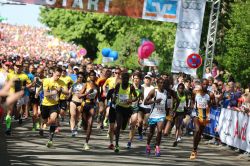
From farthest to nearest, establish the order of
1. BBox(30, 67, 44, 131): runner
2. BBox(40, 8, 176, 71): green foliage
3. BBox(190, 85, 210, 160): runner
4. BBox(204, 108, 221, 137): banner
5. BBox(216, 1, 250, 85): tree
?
BBox(40, 8, 176, 71): green foliage < BBox(216, 1, 250, 85): tree < BBox(204, 108, 221, 137): banner < BBox(30, 67, 44, 131): runner < BBox(190, 85, 210, 160): runner

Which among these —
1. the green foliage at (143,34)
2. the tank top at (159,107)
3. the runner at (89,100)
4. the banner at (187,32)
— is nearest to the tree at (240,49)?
the green foliage at (143,34)

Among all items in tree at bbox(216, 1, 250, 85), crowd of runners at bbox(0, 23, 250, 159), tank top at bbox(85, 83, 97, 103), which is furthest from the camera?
tree at bbox(216, 1, 250, 85)

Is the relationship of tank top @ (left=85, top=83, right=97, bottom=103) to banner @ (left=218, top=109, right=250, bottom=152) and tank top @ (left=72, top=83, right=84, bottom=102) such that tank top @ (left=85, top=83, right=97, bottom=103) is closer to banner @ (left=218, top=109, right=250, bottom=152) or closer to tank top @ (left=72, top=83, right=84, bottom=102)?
tank top @ (left=72, top=83, right=84, bottom=102)

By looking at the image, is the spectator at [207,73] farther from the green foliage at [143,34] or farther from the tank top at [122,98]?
the tank top at [122,98]

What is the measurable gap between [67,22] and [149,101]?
52387 mm

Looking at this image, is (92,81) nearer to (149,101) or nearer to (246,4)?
(149,101)

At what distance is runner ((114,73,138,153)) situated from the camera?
1830 centimetres

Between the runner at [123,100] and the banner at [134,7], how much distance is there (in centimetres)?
1093

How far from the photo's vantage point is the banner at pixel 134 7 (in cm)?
2902

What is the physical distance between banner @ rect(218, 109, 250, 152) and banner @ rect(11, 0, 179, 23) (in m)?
7.22

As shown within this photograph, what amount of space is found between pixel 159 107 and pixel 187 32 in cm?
1044

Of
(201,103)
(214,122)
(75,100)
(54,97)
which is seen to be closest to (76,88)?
(75,100)

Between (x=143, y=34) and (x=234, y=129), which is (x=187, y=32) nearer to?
(x=234, y=129)

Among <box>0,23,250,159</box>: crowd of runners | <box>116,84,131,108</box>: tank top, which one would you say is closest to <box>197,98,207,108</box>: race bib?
<box>0,23,250,159</box>: crowd of runners
